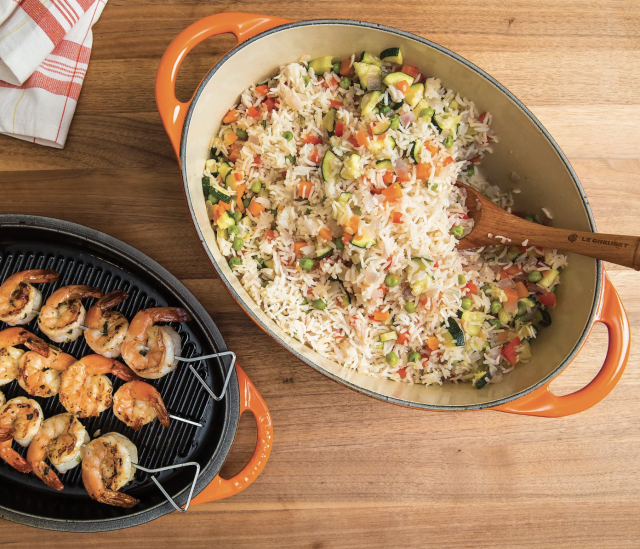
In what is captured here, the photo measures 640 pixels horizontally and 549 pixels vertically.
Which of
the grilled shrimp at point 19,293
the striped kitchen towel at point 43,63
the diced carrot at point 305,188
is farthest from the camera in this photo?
the striped kitchen towel at point 43,63

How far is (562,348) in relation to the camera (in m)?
2.10

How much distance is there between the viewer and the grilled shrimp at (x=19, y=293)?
2.30 m

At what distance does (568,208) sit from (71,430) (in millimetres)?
2617

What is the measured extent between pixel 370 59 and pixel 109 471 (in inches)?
91.5

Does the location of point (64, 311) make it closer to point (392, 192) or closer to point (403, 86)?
point (392, 192)

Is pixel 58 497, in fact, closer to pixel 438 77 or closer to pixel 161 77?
pixel 161 77

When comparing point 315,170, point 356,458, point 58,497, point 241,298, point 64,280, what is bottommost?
point 58,497

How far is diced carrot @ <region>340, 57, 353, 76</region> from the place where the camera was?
2264 mm

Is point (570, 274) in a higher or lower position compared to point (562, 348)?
higher

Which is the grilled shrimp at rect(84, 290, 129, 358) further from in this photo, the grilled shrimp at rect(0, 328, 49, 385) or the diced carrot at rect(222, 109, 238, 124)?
the diced carrot at rect(222, 109, 238, 124)

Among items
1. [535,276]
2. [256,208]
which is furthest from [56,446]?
[535,276]

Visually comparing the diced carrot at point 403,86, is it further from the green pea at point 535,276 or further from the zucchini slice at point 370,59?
the green pea at point 535,276

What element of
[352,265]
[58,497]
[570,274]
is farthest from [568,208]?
[58,497]

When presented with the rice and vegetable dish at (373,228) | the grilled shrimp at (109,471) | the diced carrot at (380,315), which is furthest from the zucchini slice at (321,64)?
the grilled shrimp at (109,471)
